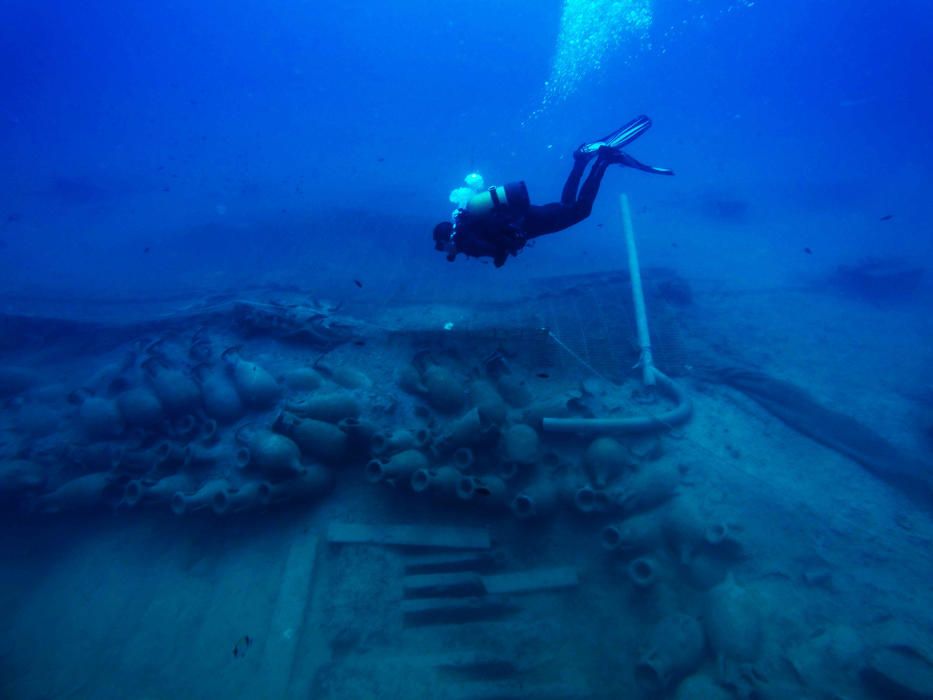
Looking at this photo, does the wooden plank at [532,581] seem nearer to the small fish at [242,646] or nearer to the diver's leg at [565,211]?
the small fish at [242,646]

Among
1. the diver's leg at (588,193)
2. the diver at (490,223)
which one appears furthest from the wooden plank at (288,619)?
the diver's leg at (588,193)

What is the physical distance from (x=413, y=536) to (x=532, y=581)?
124 cm

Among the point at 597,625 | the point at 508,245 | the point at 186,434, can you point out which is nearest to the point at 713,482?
the point at 597,625

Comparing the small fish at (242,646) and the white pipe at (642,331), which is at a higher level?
the white pipe at (642,331)

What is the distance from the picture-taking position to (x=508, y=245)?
5445mm

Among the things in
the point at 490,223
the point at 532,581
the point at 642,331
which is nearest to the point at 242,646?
the point at 532,581

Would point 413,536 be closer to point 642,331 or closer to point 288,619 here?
point 288,619

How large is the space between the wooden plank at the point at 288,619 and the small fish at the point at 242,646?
0.15 m

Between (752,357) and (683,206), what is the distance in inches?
676

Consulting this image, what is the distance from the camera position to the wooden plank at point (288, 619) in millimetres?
3684

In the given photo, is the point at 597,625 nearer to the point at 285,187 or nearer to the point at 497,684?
the point at 497,684

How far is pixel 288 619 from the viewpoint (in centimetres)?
400

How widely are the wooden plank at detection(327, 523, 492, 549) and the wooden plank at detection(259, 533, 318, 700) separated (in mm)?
305

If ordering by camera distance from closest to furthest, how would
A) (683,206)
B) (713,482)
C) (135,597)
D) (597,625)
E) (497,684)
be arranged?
(497,684) < (597,625) < (135,597) < (713,482) < (683,206)
